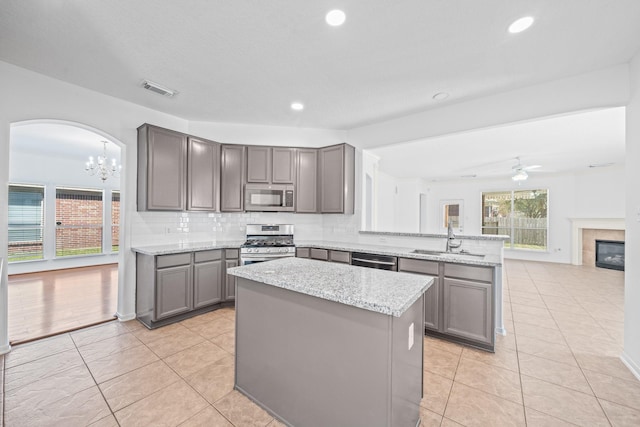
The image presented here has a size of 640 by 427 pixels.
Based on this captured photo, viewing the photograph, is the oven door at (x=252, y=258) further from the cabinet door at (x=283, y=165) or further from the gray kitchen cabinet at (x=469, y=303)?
the gray kitchen cabinet at (x=469, y=303)

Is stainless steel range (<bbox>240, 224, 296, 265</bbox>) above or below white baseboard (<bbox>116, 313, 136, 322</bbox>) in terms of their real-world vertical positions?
above

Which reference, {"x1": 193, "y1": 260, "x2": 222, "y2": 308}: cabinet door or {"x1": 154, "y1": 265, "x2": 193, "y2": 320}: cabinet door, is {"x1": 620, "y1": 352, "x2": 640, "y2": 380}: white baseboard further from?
{"x1": 154, "y1": 265, "x2": 193, "y2": 320}: cabinet door

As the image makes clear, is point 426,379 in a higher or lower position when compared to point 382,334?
lower

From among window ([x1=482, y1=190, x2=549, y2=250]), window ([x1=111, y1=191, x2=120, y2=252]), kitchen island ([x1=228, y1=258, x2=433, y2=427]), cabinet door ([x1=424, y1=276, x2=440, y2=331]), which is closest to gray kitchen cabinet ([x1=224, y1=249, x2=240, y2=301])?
kitchen island ([x1=228, y1=258, x2=433, y2=427])

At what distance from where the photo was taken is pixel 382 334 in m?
1.26

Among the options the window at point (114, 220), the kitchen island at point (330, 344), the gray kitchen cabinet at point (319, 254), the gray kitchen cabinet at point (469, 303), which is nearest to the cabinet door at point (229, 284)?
the gray kitchen cabinet at point (319, 254)

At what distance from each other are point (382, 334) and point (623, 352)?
276 cm

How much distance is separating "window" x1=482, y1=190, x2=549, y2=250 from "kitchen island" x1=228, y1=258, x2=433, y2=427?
25.6 feet

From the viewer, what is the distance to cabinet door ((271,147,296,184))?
4047 millimetres

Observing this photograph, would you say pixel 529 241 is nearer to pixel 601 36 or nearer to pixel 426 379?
pixel 601 36

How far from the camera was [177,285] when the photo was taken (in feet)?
10.2

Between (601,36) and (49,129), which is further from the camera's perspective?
(49,129)

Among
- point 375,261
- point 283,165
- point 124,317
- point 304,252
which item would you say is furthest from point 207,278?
point 375,261

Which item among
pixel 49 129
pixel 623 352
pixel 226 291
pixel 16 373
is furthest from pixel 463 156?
pixel 49 129
